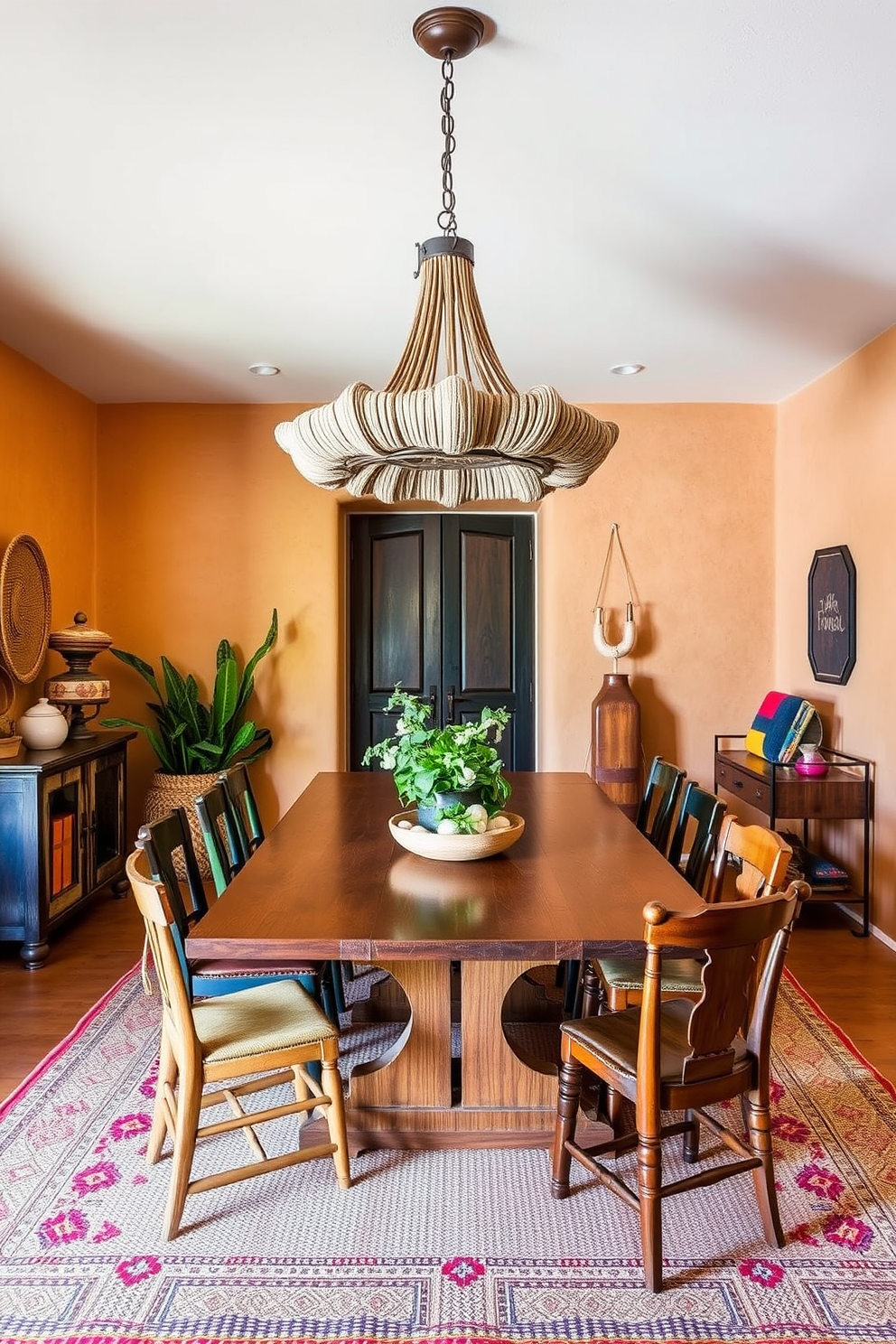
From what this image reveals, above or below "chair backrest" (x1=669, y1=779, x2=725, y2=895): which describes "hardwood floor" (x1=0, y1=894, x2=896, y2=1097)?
below

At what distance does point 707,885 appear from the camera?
2666mm

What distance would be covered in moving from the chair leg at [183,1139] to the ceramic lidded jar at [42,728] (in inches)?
101

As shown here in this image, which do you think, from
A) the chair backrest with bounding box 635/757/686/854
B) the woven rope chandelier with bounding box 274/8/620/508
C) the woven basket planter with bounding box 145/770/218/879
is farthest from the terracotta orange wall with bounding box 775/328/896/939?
the woven basket planter with bounding box 145/770/218/879

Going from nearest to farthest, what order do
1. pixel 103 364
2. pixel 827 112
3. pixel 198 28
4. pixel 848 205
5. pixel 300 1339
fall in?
1. pixel 300 1339
2. pixel 198 28
3. pixel 827 112
4. pixel 848 205
5. pixel 103 364

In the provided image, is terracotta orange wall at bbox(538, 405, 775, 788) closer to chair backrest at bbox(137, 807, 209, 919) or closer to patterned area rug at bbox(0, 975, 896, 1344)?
patterned area rug at bbox(0, 975, 896, 1344)

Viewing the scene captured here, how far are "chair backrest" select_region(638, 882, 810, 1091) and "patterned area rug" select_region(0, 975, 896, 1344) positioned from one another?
17.1 inches

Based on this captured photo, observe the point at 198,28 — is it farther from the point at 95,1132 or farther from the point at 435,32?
the point at 95,1132

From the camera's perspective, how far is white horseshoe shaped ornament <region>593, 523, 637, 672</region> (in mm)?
5109

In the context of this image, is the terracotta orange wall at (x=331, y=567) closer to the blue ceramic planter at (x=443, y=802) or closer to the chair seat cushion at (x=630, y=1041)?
the blue ceramic planter at (x=443, y=802)

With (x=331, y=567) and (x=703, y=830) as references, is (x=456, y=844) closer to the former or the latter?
(x=703, y=830)

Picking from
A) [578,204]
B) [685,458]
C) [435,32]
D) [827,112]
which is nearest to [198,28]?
[435,32]

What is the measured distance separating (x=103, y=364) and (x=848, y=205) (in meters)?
3.44

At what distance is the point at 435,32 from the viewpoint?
2.04 m

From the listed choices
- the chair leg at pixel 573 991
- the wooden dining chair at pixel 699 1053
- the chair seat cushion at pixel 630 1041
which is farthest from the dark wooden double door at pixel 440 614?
the wooden dining chair at pixel 699 1053
